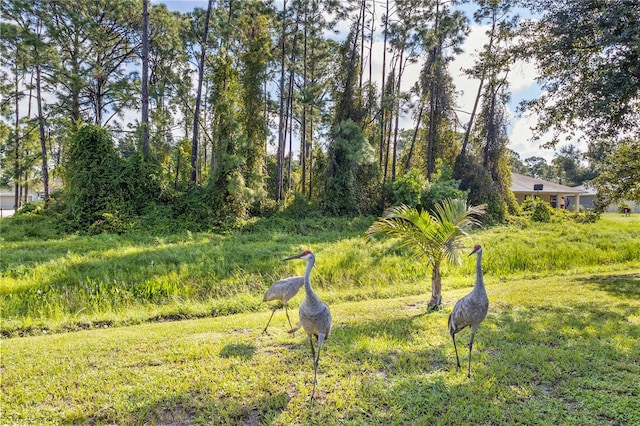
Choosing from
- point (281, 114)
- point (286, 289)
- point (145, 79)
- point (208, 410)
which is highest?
point (145, 79)

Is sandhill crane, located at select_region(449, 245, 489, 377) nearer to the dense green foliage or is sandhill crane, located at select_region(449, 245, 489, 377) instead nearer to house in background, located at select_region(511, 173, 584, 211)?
the dense green foliage

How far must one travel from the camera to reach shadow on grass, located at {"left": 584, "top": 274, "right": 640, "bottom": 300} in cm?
690

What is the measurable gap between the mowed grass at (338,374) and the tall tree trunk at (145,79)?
1055 centimetres

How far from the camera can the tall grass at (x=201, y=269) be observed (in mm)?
6246

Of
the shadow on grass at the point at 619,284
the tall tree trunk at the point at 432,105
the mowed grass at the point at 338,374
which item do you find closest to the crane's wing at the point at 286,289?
the mowed grass at the point at 338,374

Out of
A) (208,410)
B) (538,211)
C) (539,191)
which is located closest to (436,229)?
(208,410)

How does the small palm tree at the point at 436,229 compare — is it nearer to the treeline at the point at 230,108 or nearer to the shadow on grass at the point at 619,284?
the shadow on grass at the point at 619,284

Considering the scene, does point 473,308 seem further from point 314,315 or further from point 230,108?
point 230,108

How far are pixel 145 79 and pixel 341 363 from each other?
537 inches

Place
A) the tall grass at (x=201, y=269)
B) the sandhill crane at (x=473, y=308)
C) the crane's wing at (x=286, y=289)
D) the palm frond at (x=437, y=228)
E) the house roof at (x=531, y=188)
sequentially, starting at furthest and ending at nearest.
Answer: the house roof at (x=531, y=188) → the tall grass at (x=201, y=269) → the palm frond at (x=437, y=228) → the crane's wing at (x=286, y=289) → the sandhill crane at (x=473, y=308)

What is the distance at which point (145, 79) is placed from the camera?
43.5ft

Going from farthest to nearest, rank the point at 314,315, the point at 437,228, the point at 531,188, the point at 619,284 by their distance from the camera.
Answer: the point at 531,188 < the point at 619,284 < the point at 437,228 < the point at 314,315

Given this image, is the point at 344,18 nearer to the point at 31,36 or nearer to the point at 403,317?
the point at 31,36

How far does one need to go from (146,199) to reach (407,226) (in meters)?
11.6
